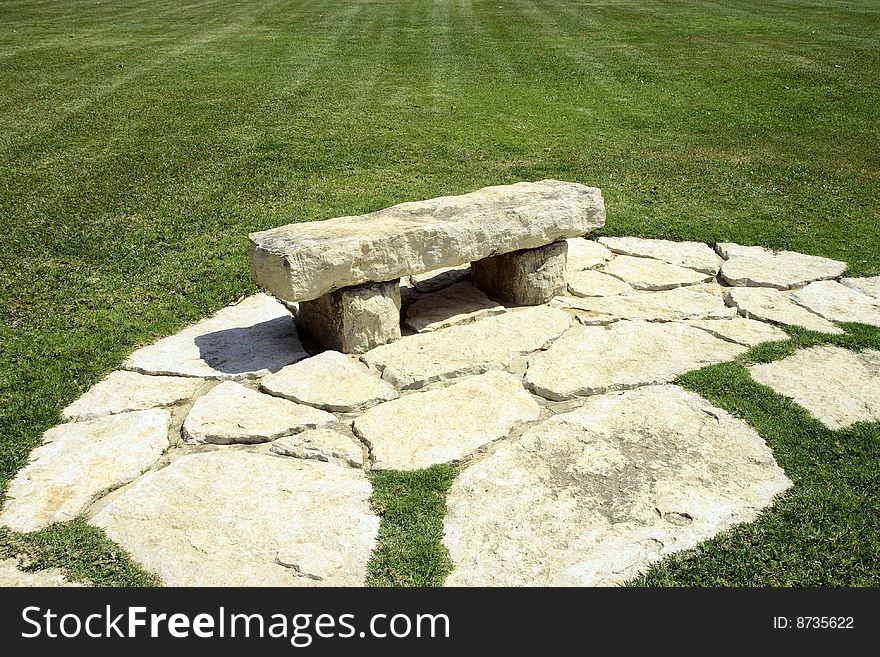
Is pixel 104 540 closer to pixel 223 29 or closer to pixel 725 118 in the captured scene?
pixel 725 118

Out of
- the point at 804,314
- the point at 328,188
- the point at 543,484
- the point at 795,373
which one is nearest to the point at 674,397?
the point at 795,373

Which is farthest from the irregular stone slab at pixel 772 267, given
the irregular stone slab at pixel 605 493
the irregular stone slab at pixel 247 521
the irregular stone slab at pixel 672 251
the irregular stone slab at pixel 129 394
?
the irregular stone slab at pixel 129 394

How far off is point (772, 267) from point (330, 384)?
3601 mm

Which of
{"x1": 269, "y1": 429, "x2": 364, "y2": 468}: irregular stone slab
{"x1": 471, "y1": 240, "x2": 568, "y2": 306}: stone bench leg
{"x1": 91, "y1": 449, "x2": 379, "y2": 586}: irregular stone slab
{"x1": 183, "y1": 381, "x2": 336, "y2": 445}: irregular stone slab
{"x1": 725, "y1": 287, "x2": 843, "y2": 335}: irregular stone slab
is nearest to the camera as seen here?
{"x1": 91, "y1": 449, "x2": 379, "y2": 586}: irregular stone slab

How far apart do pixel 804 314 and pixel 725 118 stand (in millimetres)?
5895

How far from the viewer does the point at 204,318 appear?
5.32 meters

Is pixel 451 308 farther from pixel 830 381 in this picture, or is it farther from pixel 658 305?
pixel 830 381

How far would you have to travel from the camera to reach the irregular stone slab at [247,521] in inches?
117

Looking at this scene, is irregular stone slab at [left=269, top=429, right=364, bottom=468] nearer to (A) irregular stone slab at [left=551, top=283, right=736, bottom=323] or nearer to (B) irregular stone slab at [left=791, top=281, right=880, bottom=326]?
(A) irregular stone slab at [left=551, top=283, right=736, bottom=323]

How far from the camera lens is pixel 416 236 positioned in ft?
15.2

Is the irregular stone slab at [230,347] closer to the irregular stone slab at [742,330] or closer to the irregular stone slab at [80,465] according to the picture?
the irregular stone slab at [80,465]

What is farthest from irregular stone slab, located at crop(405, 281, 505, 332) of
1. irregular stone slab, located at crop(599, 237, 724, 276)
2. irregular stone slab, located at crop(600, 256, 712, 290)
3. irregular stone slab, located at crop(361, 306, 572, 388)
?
irregular stone slab, located at crop(599, 237, 724, 276)

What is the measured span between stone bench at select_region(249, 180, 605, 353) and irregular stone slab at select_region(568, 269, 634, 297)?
0.18m

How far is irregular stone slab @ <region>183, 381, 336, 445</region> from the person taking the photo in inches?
151
